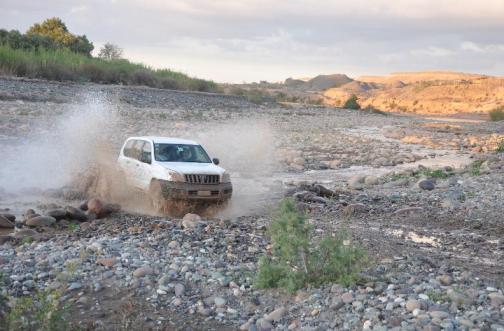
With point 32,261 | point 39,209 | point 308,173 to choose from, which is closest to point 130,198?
point 39,209

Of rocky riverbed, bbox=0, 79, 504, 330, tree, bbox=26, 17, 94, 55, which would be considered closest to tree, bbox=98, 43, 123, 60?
tree, bbox=26, 17, 94, 55

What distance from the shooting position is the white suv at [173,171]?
13.3m

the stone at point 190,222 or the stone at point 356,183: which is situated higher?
the stone at point 190,222

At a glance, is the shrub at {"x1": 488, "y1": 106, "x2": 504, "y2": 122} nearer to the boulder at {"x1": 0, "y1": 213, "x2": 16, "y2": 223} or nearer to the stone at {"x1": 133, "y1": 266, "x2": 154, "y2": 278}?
the boulder at {"x1": 0, "y1": 213, "x2": 16, "y2": 223}

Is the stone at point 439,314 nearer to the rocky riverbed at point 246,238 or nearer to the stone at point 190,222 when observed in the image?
the rocky riverbed at point 246,238

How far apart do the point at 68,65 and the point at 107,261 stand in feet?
117

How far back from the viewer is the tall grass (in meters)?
38.6

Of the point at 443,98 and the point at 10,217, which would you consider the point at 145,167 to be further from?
the point at 443,98

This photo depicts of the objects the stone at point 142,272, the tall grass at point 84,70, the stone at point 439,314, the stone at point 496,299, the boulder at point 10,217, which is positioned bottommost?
the boulder at point 10,217

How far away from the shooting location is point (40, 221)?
481 inches

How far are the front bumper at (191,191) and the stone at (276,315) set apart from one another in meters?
6.26

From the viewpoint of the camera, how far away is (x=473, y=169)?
20.5 m

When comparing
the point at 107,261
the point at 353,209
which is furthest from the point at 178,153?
the point at 107,261

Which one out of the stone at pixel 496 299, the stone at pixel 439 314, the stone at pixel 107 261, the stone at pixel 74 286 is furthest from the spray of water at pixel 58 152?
the stone at pixel 496 299
